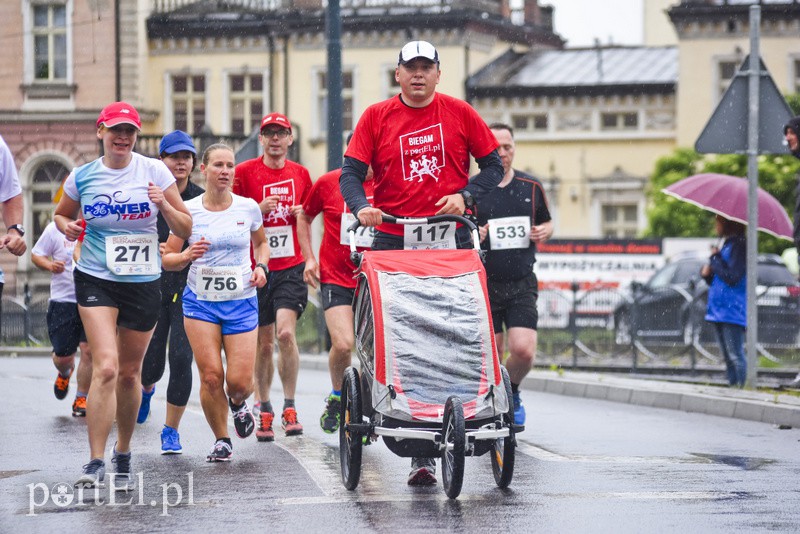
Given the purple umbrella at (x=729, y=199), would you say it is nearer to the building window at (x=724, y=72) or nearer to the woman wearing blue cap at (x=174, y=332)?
the woman wearing blue cap at (x=174, y=332)

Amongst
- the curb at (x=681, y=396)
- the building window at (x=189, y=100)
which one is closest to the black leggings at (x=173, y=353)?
the curb at (x=681, y=396)

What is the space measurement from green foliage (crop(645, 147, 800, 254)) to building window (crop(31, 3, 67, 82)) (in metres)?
16.9

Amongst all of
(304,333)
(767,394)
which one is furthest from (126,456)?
(304,333)

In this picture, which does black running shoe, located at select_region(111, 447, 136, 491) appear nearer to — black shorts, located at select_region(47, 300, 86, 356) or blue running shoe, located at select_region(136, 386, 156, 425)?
blue running shoe, located at select_region(136, 386, 156, 425)

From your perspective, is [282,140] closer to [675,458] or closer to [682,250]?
[675,458]

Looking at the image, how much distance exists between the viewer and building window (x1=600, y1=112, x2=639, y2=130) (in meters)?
45.3

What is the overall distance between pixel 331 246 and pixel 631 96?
35.7 meters

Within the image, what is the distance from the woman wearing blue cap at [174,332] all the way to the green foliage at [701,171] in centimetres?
2711

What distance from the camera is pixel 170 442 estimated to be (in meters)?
9.99

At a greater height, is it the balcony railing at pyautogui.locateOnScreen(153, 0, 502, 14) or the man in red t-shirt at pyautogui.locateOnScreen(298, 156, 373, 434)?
the balcony railing at pyautogui.locateOnScreen(153, 0, 502, 14)

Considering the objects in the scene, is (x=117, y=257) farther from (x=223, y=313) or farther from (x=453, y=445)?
(x=453, y=445)

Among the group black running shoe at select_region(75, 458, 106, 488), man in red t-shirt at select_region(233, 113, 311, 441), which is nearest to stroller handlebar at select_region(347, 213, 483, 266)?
black running shoe at select_region(75, 458, 106, 488)

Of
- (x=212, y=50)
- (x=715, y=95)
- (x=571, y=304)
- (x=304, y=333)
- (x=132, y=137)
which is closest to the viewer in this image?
(x=132, y=137)

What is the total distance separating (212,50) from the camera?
47.5 meters
